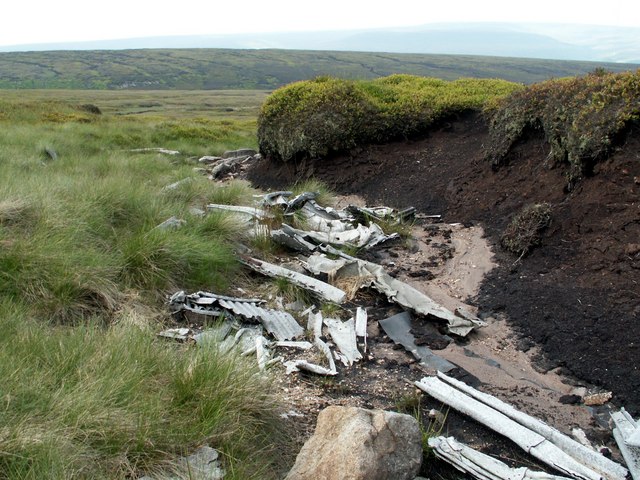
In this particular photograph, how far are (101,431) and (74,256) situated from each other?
8.40 feet

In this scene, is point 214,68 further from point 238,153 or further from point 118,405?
point 118,405

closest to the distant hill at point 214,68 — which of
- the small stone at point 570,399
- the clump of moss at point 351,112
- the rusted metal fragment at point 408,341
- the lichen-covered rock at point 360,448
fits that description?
the clump of moss at point 351,112

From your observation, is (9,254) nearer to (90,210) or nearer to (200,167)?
(90,210)

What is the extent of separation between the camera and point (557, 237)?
21.8 feet

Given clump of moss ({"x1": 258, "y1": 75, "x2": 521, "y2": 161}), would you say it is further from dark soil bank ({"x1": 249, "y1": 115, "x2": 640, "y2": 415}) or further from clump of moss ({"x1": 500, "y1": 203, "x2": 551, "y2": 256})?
clump of moss ({"x1": 500, "y1": 203, "x2": 551, "y2": 256})

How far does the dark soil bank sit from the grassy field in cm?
281

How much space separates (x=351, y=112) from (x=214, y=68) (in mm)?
142957

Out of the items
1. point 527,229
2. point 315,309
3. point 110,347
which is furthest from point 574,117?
point 110,347

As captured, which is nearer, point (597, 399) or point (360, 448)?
point (360, 448)

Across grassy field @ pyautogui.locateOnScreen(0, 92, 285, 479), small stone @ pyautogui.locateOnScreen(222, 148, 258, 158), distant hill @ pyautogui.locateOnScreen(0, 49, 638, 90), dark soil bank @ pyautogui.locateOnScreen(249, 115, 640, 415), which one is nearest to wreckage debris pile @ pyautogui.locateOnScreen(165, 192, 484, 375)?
grassy field @ pyautogui.locateOnScreen(0, 92, 285, 479)

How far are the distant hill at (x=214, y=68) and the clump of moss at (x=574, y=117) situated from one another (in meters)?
93.5

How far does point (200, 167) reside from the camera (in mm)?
14547

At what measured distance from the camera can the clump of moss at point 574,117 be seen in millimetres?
6883

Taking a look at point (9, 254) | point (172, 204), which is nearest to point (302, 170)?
point (172, 204)
